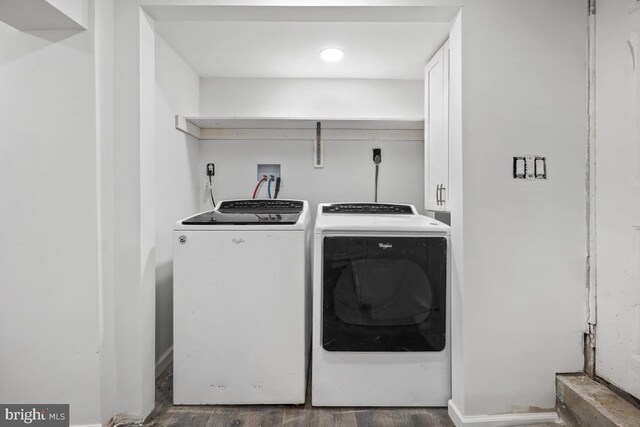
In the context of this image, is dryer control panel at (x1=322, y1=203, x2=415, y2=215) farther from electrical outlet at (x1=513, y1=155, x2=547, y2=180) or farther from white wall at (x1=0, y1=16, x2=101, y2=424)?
white wall at (x1=0, y1=16, x2=101, y2=424)

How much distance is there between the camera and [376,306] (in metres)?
1.63

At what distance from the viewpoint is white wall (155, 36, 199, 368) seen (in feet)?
6.54

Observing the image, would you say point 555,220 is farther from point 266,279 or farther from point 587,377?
point 266,279

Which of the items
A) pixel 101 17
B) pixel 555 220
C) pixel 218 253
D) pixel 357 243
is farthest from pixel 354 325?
pixel 101 17

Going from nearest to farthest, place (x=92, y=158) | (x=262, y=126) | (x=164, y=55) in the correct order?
(x=92, y=158), (x=164, y=55), (x=262, y=126)

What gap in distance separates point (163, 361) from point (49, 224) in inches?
42.3

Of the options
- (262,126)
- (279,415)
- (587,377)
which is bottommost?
(279,415)

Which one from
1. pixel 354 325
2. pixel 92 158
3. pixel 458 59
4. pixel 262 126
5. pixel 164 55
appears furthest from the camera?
pixel 262 126

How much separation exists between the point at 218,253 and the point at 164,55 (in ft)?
4.30

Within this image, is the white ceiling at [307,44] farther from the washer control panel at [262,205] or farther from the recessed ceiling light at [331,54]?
the washer control panel at [262,205]

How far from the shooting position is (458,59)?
5.04 feet

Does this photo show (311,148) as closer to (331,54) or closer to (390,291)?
(331,54)

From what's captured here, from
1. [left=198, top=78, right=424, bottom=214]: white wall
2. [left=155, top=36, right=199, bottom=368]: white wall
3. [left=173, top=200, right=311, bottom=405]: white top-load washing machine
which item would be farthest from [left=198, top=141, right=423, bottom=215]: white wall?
[left=173, top=200, right=311, bottom=405]: white top-load washing machine

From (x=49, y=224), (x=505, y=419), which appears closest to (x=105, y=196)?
(x=49, y=224)
